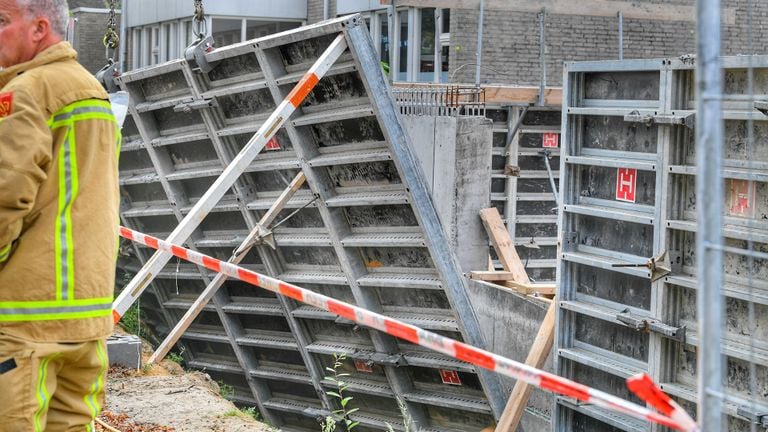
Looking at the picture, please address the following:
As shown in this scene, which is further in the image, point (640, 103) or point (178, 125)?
point (178, 125)

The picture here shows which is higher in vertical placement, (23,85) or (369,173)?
(23,85)

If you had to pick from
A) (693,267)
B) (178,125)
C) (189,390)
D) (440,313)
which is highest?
(178,125)

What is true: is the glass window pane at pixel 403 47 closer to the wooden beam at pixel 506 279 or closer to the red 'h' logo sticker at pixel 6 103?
the wooden beam at pixel 506 279

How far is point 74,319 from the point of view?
3807 mm

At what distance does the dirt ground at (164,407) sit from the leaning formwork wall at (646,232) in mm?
2401

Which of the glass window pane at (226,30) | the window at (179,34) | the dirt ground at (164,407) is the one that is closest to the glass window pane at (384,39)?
the window at (179,34)

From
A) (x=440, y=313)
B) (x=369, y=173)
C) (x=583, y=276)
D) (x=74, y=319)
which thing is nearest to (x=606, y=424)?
(x=583, y=276)

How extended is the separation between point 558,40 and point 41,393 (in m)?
17.9

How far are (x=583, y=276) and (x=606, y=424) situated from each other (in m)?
1.02

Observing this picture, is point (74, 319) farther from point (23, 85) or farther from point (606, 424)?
point (606, 424)

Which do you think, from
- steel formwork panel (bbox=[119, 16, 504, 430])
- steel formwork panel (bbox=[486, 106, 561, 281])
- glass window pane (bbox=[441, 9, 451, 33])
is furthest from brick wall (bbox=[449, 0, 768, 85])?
steel formwork panel (bbox=[119, 16, 504, 430])

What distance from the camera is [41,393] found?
3.74m

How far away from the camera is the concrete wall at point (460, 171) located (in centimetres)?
1038

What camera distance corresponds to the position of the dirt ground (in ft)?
26.8
